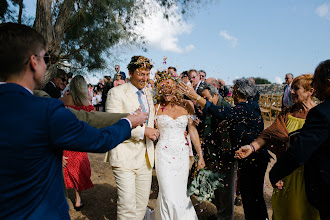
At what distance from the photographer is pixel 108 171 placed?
21.7 feet

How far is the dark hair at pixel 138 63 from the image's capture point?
3494mm

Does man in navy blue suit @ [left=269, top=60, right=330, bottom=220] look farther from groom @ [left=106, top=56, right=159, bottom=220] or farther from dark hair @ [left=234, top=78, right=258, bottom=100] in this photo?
groom @ [left=106, top=56, right=159, bottom=220]

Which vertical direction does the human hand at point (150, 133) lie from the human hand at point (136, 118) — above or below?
below

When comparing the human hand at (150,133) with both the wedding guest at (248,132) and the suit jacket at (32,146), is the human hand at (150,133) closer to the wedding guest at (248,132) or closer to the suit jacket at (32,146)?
the wedding guest at (248,132)

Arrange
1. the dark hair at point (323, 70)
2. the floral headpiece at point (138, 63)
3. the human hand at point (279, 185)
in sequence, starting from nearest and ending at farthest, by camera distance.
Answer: the dark hair at point (323, 70) → the human hand at point (279, 185) → the floral headpiece at point (138, 63)

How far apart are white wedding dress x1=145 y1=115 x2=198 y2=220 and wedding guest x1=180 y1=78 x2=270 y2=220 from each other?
665 millimetres

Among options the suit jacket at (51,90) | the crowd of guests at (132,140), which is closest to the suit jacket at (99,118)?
the crowd of guests at (132,140)

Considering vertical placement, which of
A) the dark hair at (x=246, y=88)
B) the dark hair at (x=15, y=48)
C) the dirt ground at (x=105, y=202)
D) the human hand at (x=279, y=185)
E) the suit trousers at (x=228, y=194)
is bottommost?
the dirt ground at (x=105, y=202)

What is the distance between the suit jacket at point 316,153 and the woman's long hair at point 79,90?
3.38 metres

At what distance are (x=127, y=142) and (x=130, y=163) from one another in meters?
0.30

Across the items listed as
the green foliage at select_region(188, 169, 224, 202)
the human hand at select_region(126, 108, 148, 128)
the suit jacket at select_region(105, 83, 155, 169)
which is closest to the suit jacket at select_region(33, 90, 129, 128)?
the human hand at select_region(126, 108, 148, 128)

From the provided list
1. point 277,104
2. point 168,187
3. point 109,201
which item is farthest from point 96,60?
point 277,104

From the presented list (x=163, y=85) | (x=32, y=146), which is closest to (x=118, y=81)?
(x=163, y=85)

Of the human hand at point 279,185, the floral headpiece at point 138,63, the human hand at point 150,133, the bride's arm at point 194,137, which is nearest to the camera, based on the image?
the human hand at point 279,185
